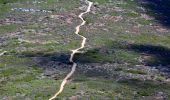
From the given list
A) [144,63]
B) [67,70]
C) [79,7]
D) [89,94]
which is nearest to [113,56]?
[144,63]

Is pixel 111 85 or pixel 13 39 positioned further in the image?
pixel 13 39

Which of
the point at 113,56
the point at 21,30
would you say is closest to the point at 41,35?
the point at 21,30

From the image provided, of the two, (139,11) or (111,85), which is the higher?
(111,85)

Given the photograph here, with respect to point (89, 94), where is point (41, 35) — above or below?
below

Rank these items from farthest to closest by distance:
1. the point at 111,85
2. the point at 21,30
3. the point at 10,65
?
the point at 21,30 → the point at 10,65 → the point at 111,85

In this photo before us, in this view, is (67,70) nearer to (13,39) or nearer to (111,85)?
(111,85)

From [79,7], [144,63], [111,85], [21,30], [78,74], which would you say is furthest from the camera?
[79,7]

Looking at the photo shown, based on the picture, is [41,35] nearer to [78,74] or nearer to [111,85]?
[78,74]
